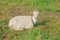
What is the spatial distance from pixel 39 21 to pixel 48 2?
2.14m

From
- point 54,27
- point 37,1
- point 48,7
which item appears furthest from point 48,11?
point 54,27

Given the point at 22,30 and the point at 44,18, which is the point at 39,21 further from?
the point at 22,30

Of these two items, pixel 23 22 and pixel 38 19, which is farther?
pixel 38 19

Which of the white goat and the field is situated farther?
the white goat

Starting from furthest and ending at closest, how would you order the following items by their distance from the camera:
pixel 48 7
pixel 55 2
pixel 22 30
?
1. pixel 55 2
2. pixel 48 7
3. pixel 22 30

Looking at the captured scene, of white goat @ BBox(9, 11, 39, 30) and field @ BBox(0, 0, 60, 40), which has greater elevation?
white goat @ BBox(9, 11, 39, 30)

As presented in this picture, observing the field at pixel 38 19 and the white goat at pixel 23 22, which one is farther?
the white goat at pixel 23 22

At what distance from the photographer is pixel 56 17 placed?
8938mm

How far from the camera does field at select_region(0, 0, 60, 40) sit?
7.33 m

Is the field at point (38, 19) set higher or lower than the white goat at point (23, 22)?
lower

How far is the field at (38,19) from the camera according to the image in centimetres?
733

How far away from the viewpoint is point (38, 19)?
8.72 m

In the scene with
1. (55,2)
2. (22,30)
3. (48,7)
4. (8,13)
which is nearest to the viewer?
(22,30)

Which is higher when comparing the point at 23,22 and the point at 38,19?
the point at 23,22
